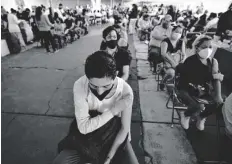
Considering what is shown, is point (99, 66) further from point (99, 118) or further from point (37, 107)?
point (37, 107)

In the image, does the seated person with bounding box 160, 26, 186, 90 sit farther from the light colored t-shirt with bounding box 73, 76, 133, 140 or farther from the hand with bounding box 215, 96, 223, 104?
the light colored t-shirt with bounding box 73, 76, 133, 140

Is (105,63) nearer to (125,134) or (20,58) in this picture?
(125,134)

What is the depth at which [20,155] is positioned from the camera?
2.42m

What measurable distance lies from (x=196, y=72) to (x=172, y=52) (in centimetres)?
149

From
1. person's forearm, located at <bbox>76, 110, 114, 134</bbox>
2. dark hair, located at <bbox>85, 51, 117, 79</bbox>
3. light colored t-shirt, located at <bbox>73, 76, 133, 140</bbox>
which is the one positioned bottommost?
person's forearm, located at <bbox>76, 110, 114, 134</bbox>

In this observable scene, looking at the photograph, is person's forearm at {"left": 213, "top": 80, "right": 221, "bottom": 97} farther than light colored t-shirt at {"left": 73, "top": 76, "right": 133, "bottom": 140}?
Yes

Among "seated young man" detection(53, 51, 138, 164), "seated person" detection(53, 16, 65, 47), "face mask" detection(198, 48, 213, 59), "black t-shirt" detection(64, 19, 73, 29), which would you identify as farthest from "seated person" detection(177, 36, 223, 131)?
"black t-shirt" detection(64, 19, 73, 29)

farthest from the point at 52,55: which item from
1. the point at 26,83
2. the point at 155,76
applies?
the point at 155,76

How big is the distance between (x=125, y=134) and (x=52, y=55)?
656cm

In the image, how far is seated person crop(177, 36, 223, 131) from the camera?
8.74ft

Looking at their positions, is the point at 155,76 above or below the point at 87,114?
Answer: below

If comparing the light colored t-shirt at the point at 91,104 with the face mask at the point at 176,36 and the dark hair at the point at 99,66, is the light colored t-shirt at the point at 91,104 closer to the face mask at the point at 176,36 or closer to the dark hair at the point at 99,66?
the dark hair at the point at 99,66

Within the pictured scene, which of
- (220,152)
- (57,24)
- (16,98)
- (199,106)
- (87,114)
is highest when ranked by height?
(57,24)

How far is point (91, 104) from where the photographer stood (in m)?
1.49
